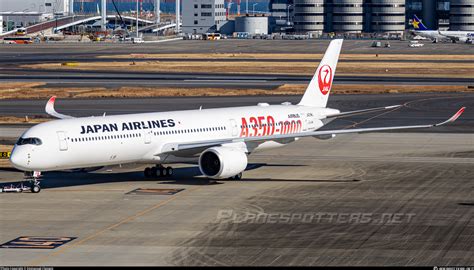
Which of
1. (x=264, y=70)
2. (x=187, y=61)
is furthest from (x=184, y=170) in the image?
(x=187, y=61)

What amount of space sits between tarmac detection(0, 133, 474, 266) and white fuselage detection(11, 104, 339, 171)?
1.97 m

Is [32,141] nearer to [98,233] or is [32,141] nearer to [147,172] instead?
[147,172]

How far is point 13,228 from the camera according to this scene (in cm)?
4453

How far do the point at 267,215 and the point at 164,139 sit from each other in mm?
12161

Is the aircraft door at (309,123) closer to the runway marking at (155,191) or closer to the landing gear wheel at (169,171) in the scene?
the landing gear wheel at (169,171)

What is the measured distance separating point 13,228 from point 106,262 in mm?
8864

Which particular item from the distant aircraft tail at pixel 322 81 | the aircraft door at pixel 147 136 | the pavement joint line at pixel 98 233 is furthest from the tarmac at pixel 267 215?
the distant aircraft tail at pixel 322 81

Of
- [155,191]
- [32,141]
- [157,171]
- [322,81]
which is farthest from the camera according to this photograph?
[322,81]

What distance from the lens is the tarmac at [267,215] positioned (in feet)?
127

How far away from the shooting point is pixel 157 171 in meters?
59.8

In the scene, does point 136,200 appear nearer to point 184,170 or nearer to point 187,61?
point 184,170

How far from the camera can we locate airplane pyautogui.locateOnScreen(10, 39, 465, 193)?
52.7m

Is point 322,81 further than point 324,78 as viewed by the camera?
No

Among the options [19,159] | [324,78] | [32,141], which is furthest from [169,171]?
[324,78]
